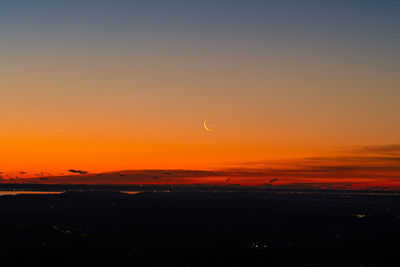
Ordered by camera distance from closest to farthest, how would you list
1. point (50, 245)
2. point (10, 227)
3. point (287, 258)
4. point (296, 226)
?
point (287, 258) < point (50, 245) < point (10, 227) < point (296, 226)

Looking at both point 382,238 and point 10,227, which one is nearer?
point 382,238

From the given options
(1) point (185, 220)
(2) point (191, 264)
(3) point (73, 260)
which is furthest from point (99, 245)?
(1) point (185, 220)

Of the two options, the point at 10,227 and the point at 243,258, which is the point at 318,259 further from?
the point at 10,227

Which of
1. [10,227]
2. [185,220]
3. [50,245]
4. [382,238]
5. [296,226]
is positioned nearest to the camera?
[50,245]

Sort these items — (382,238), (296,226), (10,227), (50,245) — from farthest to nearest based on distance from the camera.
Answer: (296,226)
(10,227)
(382,238)
(50,245)

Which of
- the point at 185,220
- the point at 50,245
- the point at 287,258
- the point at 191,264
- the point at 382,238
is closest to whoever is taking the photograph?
the point at 191,264

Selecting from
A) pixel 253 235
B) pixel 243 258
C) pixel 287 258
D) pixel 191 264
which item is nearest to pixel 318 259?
pixel 287 258

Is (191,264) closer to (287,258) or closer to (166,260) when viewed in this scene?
(166,260)

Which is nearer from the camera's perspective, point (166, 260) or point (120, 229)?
point (166, 260)
